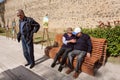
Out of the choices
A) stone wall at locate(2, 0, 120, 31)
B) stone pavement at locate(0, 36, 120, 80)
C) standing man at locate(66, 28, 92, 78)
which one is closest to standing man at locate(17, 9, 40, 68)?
stone pavement at locate(0, 36, 120, 80)

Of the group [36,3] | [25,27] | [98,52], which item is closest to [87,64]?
[98,52]

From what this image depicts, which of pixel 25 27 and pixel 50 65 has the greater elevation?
pixel 25 27

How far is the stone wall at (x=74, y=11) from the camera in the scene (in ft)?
35.6

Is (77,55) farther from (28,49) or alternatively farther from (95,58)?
(28,49)

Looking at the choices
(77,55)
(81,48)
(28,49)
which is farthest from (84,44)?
(28,49)

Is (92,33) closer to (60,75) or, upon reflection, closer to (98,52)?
(98,52)

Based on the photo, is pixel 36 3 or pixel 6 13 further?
pixel 6 13

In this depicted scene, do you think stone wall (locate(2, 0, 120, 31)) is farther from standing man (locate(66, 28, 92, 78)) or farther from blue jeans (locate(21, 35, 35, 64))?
blue jeans (locate(21, 35, 35, 64))

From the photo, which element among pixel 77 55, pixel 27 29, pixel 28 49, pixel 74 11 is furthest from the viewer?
pixel 74 11

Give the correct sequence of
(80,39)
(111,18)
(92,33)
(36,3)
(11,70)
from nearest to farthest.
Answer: (80,39) → (11,70) → (92,33) → (111,18) → (36,3)

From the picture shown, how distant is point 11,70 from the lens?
20.1 ft

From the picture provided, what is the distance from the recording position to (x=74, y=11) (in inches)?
531

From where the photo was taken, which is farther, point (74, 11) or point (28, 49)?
point (74, 11)

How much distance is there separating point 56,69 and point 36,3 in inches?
516
